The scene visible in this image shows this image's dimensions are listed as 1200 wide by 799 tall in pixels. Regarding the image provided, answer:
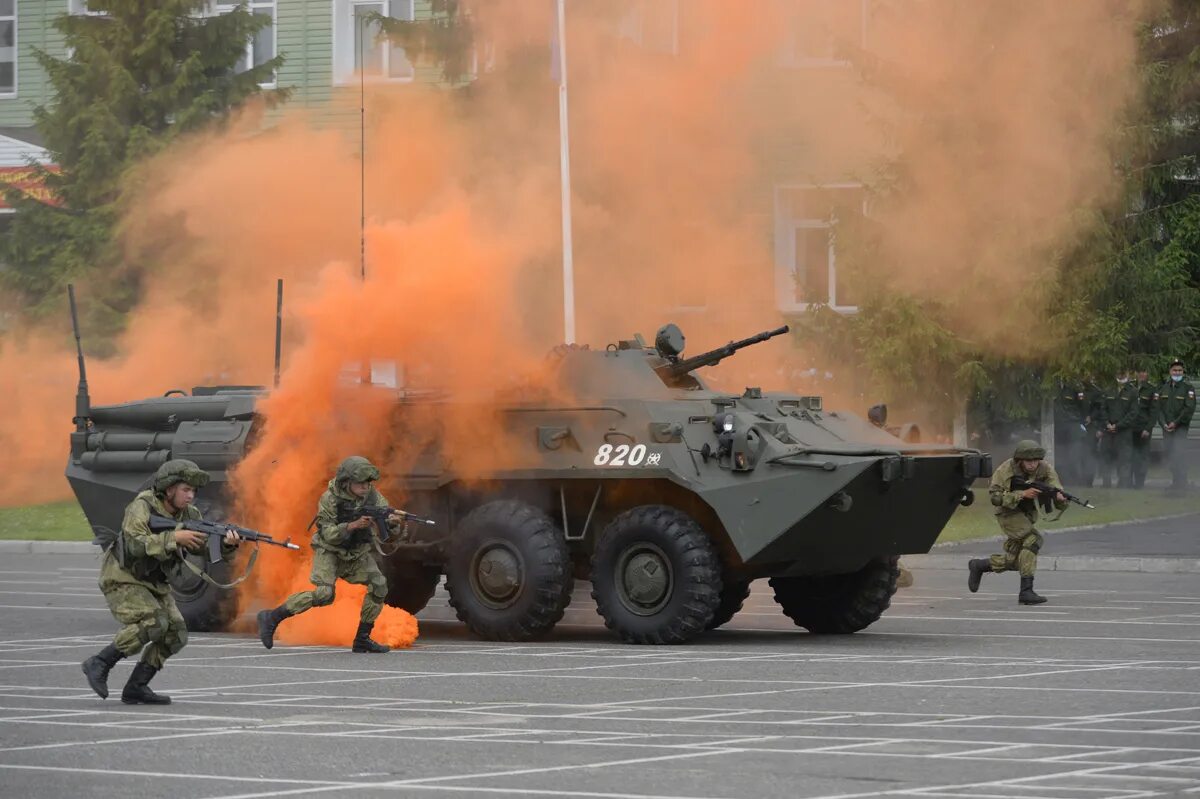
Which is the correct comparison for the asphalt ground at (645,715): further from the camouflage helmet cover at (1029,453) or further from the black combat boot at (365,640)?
the camouflage helmet cover at (1029,453)

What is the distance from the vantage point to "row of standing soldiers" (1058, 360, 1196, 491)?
30297 mm

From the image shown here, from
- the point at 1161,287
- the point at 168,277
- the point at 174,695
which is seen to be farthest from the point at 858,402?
the point at 174,695

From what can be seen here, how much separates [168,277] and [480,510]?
14658mm

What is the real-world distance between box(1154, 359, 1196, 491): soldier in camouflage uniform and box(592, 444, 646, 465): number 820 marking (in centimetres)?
1453

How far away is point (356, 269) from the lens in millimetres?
24797

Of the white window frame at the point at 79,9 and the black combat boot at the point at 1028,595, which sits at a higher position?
the white window frame at the point at 79,9

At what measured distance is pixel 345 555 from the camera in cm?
1652

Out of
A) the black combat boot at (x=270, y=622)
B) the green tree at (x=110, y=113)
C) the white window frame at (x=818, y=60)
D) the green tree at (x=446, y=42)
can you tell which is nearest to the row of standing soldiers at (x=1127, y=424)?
the white window frame at (x=818, y=60)

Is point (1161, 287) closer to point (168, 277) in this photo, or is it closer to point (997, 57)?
point (997, 57)

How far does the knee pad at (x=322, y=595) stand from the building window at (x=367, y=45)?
12.7 metres

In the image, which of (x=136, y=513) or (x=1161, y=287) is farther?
(x=1161, y=287)

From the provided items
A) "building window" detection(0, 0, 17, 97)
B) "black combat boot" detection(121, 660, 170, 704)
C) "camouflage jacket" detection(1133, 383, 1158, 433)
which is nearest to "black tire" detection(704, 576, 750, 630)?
"black combat boot" detection(121, 660, 170, 704)

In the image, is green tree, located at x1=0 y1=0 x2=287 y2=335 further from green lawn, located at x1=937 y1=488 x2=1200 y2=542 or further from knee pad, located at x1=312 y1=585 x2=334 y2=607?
knee pad, located at x1=312 y1=585 x2=334 y2=607

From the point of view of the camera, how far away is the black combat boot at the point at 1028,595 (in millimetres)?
19953
